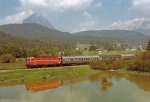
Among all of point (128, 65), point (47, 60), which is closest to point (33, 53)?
point (47, 60)

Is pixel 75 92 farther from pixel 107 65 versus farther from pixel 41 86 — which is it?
pixel 107 65

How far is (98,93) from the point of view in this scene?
4353cm

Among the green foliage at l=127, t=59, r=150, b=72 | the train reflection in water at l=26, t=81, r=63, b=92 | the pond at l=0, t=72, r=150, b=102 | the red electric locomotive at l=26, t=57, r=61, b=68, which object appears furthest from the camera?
the red electric locomotive at l=26, t=57, r=61, b=68

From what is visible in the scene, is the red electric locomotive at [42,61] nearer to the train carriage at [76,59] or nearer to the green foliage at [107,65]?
the train carriage at [76,59]

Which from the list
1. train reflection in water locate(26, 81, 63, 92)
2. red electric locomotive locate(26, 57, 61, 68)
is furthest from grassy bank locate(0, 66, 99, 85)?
red electric locomotive locate(26, 57, 61, 68)

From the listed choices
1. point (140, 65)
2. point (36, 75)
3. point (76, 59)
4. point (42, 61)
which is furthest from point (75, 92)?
point (76, 59)

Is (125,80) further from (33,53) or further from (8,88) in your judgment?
(33,53)

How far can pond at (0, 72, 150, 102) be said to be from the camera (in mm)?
38812

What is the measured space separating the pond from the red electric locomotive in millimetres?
19446

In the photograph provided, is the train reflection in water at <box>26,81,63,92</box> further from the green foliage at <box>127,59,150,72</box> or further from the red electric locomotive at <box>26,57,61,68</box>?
the green foliage at <box>127,59,150,72</box>

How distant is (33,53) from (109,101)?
245 feet

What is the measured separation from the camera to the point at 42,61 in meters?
77.8

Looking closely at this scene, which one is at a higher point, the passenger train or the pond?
the passenger train

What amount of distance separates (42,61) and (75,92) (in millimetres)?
34228
